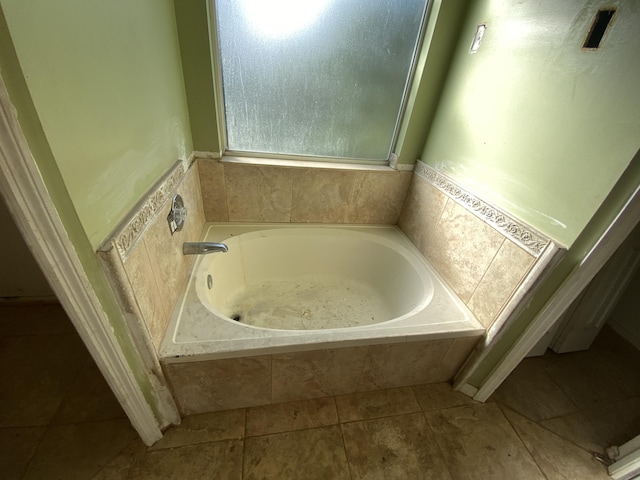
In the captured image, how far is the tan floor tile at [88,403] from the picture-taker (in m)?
1.05

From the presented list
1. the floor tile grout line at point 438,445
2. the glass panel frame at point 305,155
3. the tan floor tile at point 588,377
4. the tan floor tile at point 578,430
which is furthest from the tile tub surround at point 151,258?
the tan floor tile at point 588,377

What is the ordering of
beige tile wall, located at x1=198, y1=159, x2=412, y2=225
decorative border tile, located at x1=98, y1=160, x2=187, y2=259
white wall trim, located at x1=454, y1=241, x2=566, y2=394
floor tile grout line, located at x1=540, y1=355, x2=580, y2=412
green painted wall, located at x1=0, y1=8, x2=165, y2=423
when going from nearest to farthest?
green painted wall, located at x1=0, y1=8, x2=165, y2=423, decorative border tile, located at x1=98, y1=160, x2=187, y2=259, white wall trim, located at x1=454, y1=241, x2=566, y2=394, floor tile grout line, located at x1=540, y1=355, x2=580, y2=412, beige tile wall, located at x1=198, y1=159, x2=412, y2=225

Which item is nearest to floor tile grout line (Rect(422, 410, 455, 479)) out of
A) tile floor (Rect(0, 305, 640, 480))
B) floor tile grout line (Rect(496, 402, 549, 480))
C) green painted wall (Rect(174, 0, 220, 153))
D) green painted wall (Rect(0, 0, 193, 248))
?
tile floor (Rect(0, 305, 640, 480))

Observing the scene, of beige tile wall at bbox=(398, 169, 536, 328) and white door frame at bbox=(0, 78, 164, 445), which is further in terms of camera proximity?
beige tile wall at bbox=(398, 169, 536, 328)

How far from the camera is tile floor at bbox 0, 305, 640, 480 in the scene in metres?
0.95

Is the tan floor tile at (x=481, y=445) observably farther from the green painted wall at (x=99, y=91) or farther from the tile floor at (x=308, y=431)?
the green painted wall at (x=99, y=91)

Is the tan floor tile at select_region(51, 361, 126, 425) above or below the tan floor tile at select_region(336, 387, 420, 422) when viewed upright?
below

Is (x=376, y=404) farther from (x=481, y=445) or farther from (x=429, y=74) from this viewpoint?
(x=429, y=74)

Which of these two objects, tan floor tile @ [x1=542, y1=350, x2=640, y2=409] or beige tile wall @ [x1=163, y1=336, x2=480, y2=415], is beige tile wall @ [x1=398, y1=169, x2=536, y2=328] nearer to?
beige tile wall @ [x1=163, y1=336, x2=480, y2=415]

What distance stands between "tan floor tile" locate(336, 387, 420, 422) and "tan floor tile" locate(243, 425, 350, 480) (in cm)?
10

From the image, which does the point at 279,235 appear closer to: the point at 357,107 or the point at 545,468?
the point at 357,107

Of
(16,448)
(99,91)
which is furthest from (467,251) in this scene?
(16,448)

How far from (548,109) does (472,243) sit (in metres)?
0.53

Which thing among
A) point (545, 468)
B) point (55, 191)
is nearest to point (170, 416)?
point (55, 191)
